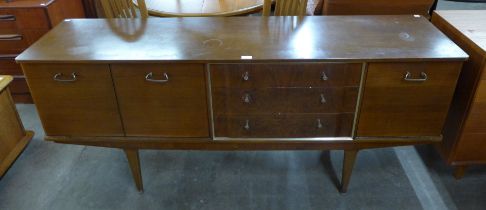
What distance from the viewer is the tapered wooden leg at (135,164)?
5.32 ft

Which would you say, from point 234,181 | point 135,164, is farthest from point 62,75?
point 234,181

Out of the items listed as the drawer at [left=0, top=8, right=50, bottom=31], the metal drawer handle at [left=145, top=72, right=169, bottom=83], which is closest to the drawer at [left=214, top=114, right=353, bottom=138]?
the metal drawer handle at [left=145, top=72, right=169, bottom=83]

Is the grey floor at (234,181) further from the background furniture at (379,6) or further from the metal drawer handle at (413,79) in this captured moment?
the background furniture at (379,6)

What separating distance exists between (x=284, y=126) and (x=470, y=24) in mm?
957

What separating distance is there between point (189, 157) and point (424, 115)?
118 cm

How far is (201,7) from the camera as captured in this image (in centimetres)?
223

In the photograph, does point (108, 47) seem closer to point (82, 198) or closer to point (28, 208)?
point (82, 198)

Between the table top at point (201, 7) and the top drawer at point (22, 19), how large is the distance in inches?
24.7

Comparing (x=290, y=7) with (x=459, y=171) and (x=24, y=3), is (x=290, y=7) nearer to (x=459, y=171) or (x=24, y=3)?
(x=459, y=171)

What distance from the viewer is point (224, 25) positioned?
159cm

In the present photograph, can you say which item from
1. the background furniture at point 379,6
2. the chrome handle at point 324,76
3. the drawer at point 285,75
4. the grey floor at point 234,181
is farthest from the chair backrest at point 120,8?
the chrome handle at point 324,76

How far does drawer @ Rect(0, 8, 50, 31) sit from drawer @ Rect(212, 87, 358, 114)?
1419 millimetres

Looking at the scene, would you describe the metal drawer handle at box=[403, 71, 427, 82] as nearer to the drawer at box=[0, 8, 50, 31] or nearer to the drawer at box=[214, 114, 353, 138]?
the drawer at box=[214, 114, 353, 138]

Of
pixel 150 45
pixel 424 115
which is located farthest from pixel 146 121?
pixel 424 115
